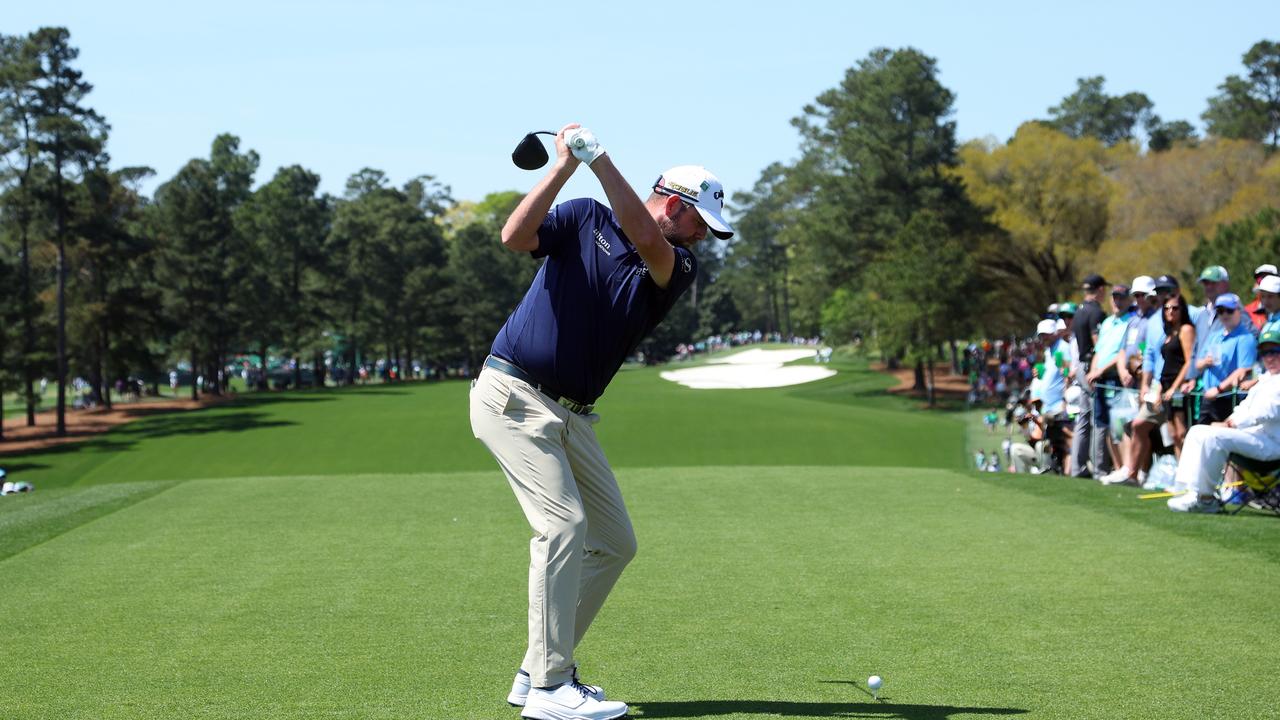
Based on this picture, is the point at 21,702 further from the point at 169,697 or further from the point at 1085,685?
the point at 1085,685

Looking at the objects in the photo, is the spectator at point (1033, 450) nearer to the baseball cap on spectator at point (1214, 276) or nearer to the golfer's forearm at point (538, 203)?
the baseball cap on spectator at point (1214, 276)

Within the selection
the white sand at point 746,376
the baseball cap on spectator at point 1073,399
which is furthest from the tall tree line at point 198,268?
the baseball cap on spectator at point 1073,399

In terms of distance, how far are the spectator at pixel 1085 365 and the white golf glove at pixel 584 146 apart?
1158 cm

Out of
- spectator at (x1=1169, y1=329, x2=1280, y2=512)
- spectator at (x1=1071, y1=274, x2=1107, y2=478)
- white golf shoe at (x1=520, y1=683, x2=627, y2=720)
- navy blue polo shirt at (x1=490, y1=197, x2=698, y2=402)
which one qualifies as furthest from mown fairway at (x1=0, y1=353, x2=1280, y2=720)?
spectator at (x1=1071, y1=274, x2=1107, y2=478)

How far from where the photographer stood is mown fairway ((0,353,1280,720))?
518 cm

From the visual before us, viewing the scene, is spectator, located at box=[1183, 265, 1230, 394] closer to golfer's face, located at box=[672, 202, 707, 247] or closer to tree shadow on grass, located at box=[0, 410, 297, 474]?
golfer's face, located at box=[672, 202, 707, 247]

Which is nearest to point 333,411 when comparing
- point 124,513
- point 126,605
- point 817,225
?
point 817,225

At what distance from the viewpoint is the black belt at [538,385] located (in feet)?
17.0

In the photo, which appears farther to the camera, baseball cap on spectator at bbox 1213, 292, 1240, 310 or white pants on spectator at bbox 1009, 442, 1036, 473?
white pants on spectator at bbox 1009, 442, 1036, 473

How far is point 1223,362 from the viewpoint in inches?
483

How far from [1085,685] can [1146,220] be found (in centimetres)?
5537

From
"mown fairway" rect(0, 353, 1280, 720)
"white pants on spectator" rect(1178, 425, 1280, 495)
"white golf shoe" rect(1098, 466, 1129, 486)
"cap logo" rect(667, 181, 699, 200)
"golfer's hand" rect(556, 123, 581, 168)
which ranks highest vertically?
"golfer's hand" rect(556, 123, 581, 168)

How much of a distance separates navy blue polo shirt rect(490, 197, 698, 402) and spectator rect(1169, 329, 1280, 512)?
7.25 meters

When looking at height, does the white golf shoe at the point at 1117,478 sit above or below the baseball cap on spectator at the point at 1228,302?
below
